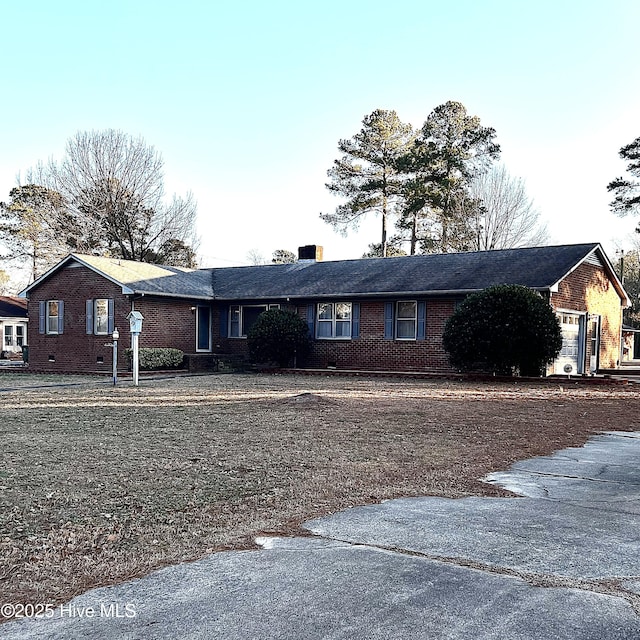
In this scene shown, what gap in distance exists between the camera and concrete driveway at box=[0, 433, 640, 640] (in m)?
3.25

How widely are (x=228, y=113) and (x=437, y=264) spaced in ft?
29.1

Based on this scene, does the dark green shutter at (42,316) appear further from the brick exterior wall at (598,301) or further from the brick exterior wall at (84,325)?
the brick exterior wall at (598,301)

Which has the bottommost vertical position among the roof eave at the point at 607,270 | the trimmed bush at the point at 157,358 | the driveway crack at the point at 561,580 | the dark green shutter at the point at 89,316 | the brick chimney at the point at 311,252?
the driveway crack at the point at 561,580

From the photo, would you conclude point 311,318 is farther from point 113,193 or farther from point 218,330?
point 113,193

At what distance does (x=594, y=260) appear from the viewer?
2277cm

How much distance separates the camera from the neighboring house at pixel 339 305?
21.4 m

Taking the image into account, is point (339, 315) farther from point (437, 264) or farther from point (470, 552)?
point (470, 552)

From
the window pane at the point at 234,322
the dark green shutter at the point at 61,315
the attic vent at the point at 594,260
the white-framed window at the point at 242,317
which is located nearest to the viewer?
the attic vent at the point at 594,260

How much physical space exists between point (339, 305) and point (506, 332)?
7.07 m

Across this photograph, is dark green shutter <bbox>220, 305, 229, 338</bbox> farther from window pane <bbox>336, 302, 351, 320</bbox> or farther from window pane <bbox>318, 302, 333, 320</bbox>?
window pane <bbox>336, 302, 351, 320</bbox>

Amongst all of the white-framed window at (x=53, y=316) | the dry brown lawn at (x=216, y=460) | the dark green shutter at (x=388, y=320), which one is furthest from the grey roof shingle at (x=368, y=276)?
the dry brown lawn at (x=216, y=460)

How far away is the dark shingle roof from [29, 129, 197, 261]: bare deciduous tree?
12819mm

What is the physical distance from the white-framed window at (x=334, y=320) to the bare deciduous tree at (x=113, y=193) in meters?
18.6

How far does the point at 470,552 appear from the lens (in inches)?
173
